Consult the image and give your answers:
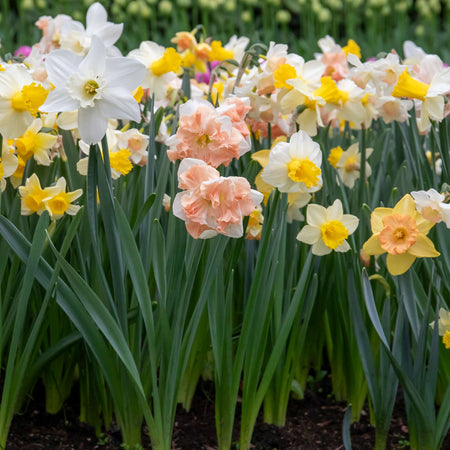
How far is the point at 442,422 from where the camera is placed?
1.31 metres

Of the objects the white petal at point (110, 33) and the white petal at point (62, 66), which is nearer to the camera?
the white petal at point (62, 66)

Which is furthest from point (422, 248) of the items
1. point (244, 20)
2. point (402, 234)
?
point (244, 20)

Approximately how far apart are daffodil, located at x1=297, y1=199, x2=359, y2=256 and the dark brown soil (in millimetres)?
460

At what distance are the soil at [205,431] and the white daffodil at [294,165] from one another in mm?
605

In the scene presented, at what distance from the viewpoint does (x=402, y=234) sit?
117 cm

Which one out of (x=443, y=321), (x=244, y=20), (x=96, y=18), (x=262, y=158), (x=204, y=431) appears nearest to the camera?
(x=443, y=321)

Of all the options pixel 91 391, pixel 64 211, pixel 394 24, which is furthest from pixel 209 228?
pixel 394 24

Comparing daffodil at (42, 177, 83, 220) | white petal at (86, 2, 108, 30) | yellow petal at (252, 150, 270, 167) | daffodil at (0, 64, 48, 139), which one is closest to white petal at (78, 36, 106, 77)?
daffodil at (0, 64, 48, 139)

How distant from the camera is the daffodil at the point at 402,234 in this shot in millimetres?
1152

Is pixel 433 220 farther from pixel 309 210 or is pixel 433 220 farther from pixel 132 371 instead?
pixel 132 371

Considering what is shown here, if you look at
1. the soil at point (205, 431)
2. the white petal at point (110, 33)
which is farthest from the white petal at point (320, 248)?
the white petal at point (110, 33)

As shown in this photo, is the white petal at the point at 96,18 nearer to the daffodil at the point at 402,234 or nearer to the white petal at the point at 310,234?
the white petal at the point at 310,234

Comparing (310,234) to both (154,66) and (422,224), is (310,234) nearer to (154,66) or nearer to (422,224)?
(422,224)

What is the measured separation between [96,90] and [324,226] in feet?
1.75
